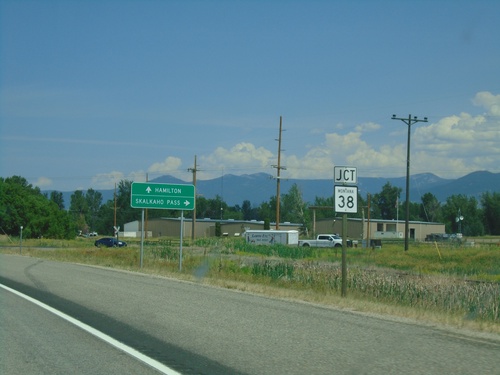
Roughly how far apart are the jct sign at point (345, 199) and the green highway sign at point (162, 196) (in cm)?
1582

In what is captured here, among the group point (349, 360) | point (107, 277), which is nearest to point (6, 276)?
point (107, 277)

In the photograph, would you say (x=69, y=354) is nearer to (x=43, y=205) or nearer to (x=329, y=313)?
(x=329, y=313)

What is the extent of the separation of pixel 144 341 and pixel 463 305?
10869 millimetres

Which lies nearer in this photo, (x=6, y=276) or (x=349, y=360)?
(x=349, y=360)

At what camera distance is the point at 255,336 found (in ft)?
40.4

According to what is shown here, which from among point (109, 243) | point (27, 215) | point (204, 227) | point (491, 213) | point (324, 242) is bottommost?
point (109, 243)

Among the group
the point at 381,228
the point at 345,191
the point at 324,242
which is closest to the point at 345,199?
the point at 345,191

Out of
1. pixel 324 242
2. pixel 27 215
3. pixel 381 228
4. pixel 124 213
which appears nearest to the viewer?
pixel 324 242

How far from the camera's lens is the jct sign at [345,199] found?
1927cm

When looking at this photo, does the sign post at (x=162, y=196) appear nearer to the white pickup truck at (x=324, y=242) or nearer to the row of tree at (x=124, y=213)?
the row of tree at (x=124, y=213)

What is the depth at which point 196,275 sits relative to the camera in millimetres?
28156

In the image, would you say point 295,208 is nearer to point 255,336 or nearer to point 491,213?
point 491,213

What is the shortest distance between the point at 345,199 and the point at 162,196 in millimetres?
16688

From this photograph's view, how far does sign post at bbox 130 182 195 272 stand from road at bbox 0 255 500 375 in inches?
581
